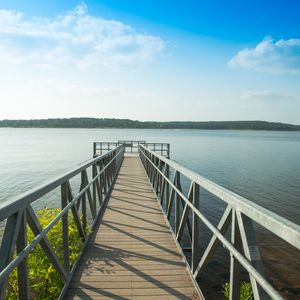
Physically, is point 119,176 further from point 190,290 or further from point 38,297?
point 190,290

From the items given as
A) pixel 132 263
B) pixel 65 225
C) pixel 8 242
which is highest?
pixel 8 242

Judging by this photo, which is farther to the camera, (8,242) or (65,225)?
(65,225)

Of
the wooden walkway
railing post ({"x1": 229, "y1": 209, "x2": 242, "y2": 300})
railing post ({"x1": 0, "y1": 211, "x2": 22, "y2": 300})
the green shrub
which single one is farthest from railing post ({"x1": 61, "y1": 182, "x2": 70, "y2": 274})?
railing post ({"x1": 229, "y1": 209, "x2": 242, "y2": 300})

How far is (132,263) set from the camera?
4.39 metres

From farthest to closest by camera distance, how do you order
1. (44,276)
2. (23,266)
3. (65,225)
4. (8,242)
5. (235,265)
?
(44,276)
(65,225)
(235,265)
(23,266)
(8,242)

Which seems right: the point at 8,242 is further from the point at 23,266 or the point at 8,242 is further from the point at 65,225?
the point at 65,225

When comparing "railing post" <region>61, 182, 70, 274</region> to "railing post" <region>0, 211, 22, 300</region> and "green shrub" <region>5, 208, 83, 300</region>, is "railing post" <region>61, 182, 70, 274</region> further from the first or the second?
"railing post" <region>0, 211, 22, 300</region>

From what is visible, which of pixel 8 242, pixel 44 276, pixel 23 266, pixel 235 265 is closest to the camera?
pixel 8 242

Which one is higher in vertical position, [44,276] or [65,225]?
[65,225]

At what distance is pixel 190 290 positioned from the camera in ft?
12.0

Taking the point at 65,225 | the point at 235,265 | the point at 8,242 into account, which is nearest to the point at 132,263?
the point at 65,225

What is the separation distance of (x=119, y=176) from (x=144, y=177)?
1.06m

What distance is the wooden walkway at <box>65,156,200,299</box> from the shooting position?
3.61m

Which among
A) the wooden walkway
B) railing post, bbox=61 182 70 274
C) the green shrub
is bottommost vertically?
the green shrub
